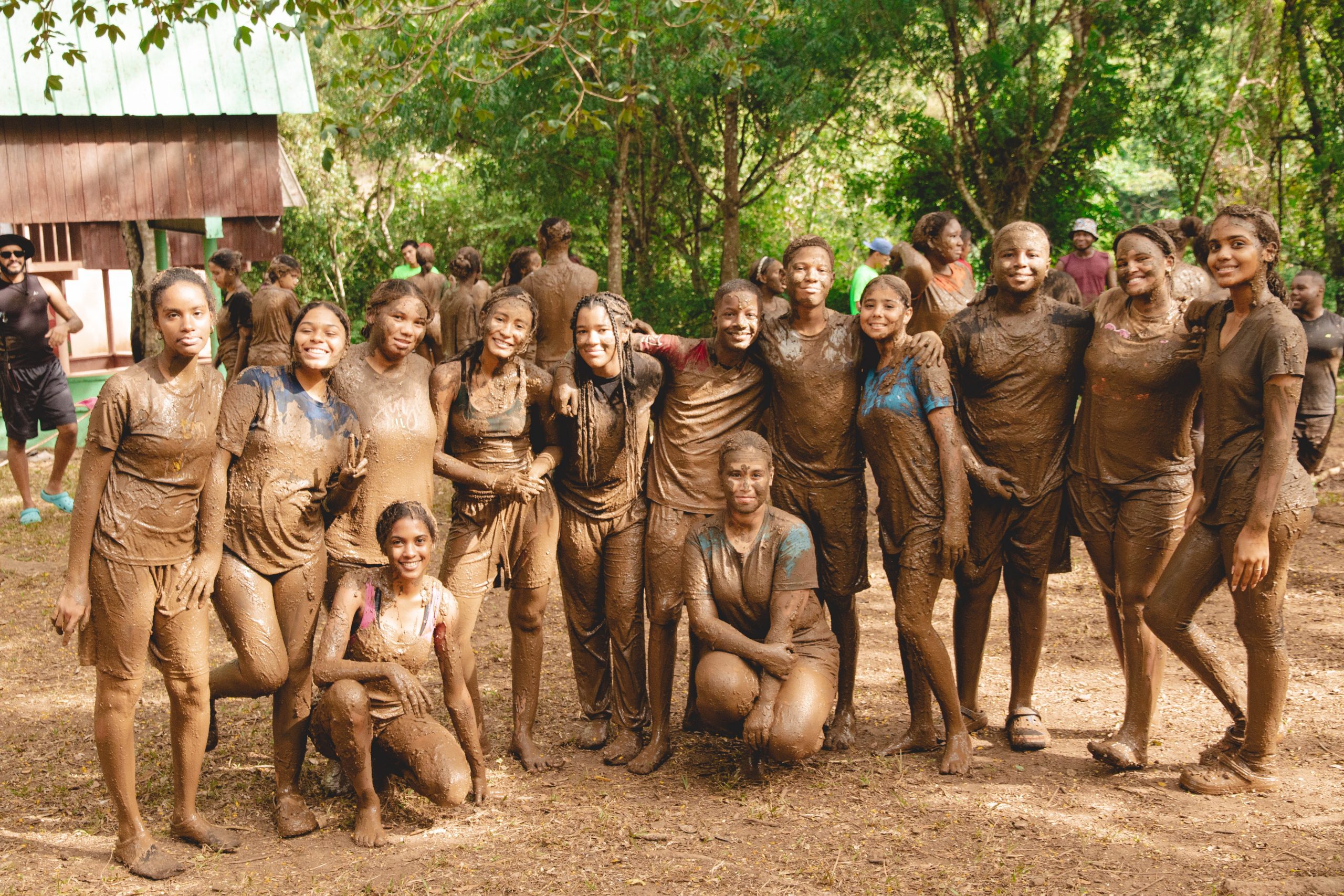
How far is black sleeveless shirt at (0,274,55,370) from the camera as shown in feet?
27.9

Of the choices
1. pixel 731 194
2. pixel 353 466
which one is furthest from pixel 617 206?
pixel 353 466

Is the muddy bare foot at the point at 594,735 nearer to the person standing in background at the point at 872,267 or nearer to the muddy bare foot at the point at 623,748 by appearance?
the muddy bare foot at the point at 623,748

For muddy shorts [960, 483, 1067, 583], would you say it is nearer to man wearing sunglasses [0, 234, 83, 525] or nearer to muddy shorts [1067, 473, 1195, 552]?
muddy shorts [1067, 473, 1195, 552]

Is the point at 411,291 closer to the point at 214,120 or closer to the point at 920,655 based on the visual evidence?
the point at 920,655

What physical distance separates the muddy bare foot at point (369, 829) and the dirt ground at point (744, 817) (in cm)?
5

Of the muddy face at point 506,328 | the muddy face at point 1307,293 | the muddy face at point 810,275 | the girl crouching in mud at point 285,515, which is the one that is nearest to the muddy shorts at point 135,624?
the girl crouching in mud at point 285,515

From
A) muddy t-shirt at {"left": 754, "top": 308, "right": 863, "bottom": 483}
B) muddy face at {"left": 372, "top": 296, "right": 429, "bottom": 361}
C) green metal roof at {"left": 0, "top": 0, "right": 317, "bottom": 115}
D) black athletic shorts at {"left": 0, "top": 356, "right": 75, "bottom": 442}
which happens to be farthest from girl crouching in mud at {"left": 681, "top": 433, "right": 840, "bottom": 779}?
green metal roof at {"left": 0, "top": 0, "right": 317, "bottom": 115}

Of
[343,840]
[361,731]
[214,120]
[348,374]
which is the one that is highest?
[214,120]

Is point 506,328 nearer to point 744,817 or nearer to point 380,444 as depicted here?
point 380,444

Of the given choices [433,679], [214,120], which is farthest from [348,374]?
[214,120]

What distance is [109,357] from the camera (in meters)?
18.2

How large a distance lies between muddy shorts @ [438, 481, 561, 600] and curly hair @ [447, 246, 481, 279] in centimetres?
610

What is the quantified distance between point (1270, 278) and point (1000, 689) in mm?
2263

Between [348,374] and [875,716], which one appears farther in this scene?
[875,716]
